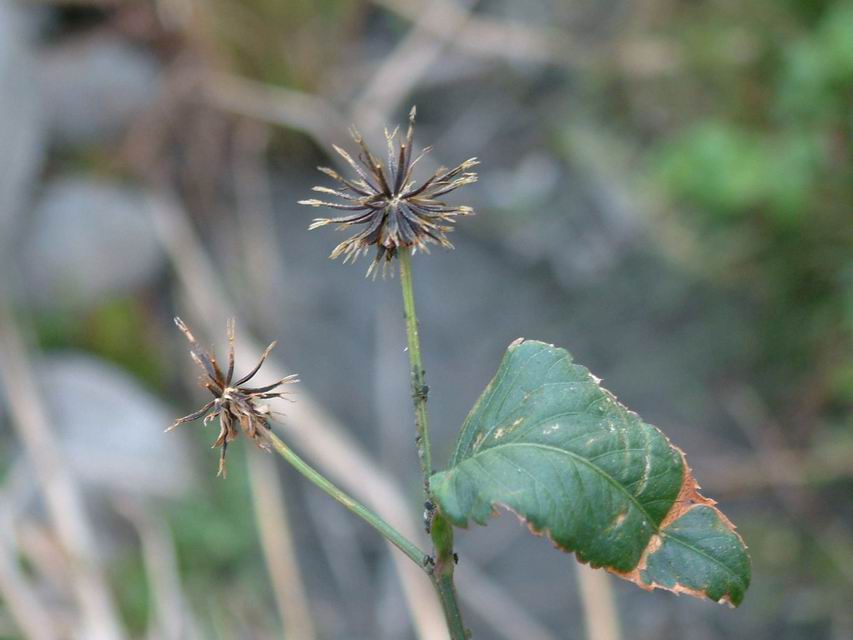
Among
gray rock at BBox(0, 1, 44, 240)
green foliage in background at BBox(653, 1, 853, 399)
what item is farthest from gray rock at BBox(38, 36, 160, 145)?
green foliage in background at BBox(653, 1, 853, 399)

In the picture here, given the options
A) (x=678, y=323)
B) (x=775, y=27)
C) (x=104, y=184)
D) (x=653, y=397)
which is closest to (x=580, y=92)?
(x=775, y=27)

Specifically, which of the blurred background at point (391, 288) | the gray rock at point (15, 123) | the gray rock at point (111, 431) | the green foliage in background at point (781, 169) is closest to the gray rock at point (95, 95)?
the blurred background at point (391, 288)

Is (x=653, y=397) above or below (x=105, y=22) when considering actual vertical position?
below

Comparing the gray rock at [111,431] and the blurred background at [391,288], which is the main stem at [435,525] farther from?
the gray rock at [111,431]

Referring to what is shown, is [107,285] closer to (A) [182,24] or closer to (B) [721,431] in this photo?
(A) [182,24]

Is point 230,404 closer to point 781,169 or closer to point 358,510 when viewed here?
point 358,510

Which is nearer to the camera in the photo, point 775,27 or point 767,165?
Answer: point 767,165

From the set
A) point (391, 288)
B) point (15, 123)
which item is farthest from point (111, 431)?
point (15, 123)
